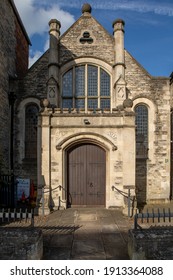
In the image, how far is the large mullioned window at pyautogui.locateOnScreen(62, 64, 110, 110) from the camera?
570 inches

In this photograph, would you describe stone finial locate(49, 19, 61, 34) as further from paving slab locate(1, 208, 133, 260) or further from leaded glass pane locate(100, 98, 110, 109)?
paving slab locate(1, 208, 133, 260)

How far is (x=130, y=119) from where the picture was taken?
34.8ft

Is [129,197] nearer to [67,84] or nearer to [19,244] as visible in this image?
[19,244]

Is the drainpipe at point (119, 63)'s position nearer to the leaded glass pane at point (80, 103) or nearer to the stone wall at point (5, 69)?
the leaded glass pane at point (80, 103)

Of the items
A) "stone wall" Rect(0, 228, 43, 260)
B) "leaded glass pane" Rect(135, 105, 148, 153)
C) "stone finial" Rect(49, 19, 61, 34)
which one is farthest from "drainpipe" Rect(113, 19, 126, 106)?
"stone wall" Rect(0, 228, 43, 260)

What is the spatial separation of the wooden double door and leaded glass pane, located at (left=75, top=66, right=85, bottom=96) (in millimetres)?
4741

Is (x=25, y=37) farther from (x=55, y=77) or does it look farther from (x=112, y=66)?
(x=112, y=66)

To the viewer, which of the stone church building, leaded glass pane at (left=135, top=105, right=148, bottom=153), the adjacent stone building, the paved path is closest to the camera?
the paved path

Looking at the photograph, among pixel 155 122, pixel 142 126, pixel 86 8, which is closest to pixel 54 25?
pixel 86 8

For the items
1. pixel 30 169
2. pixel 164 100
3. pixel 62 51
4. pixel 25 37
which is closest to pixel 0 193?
pixel 30 169

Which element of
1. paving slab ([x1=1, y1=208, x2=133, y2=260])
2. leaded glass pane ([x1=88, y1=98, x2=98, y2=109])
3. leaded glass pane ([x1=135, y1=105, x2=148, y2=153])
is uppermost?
leaded glass pane ([x1=88, y1=98, x2=98, y2=109])

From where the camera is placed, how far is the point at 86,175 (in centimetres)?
1111

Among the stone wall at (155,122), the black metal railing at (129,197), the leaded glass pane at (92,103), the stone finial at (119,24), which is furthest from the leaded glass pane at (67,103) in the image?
the black metal railing at (129,197)

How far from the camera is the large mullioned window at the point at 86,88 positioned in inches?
570
